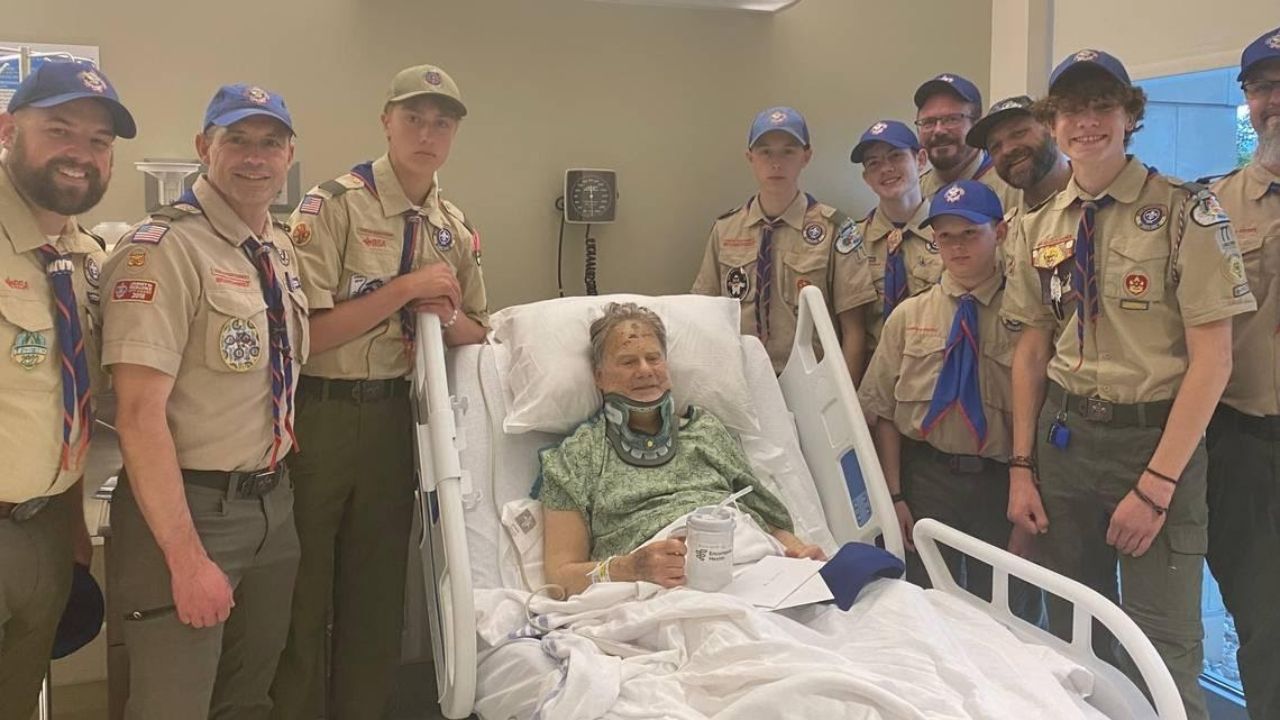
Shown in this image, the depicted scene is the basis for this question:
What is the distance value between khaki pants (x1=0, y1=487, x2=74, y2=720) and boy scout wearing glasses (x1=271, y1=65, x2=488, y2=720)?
0.62 metres

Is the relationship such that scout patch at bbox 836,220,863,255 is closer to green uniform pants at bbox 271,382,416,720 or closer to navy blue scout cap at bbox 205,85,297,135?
green uniform pants at bbox 271,382,416,720

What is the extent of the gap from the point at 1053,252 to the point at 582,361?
1.25 meters

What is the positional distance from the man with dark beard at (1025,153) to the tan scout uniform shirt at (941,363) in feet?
1.19

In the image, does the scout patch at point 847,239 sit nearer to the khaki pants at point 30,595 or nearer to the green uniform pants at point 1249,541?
the green uniform pants at point 1249,541

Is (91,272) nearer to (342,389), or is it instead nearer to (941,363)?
(342,389)

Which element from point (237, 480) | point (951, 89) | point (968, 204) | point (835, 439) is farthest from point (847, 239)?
point (237, 480)

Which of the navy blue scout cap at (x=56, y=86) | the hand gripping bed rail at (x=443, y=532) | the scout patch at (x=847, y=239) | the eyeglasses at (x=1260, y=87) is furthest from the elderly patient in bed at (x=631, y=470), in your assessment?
the eyeglasses at (x=1260, y=87)

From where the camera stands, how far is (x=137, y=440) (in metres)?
1.79

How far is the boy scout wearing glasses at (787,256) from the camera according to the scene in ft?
10.7

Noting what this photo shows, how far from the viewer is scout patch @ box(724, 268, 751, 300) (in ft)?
11.1

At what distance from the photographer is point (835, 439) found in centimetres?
260

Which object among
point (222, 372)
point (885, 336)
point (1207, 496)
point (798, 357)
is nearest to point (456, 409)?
Result: point (222, 372)

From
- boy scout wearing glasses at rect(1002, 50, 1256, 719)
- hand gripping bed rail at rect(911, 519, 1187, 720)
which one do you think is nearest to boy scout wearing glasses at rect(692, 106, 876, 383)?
boy scout wearing glasses at rect(1002, 50, 1256, 719)

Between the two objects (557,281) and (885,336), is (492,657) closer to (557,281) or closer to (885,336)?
(885,336)
